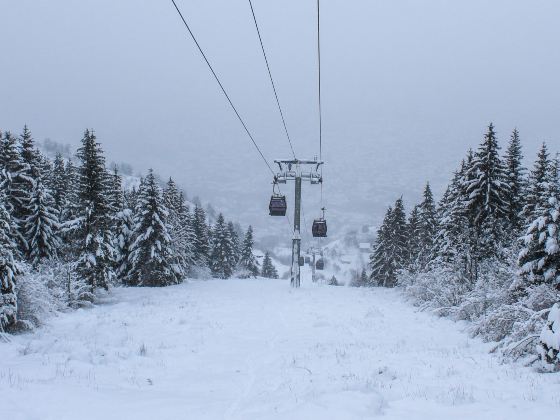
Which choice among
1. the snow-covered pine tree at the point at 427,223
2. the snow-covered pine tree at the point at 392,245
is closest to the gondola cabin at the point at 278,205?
the snow-covered pine tree at the point at 427,223

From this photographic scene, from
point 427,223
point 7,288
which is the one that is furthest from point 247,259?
point 7,288

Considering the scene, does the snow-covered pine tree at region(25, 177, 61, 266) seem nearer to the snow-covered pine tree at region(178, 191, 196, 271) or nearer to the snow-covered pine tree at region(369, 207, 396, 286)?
the snow-covered pine tree at region(178, 191, 196, 271)

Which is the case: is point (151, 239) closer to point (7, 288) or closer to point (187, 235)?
point (187, 235)

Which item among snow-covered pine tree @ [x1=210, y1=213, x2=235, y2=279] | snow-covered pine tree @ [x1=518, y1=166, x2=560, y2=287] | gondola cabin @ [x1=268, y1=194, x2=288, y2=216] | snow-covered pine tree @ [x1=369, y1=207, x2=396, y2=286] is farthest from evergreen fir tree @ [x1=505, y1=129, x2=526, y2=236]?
snow-covered pine tree @ [x1=210, y1=213, x2=235, y2=279]

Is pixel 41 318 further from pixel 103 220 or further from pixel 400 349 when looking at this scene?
pixel 103 220

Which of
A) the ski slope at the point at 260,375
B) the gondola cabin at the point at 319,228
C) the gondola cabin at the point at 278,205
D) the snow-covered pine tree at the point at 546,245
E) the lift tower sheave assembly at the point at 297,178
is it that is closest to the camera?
the ski slope at the point at 260,375

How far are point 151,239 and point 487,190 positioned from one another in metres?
27.0

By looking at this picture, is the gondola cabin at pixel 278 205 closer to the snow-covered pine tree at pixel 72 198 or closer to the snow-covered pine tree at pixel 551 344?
the snow-covered pine tree at pixel 72 198

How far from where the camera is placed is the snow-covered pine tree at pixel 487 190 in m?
23.6

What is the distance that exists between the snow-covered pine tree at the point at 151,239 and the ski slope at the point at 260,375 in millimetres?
23551

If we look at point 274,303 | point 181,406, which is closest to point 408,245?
point 274,303

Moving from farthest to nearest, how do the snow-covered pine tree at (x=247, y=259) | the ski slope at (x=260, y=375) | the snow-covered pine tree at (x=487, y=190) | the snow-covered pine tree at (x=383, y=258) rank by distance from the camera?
the snow-covered pine tree at (x=247, y=259) < the snow-covered pine tree at (x=383, y=258) < the snow-covered pine tree at (x=487, y=190) < the ski slope at (x=260, y=375)

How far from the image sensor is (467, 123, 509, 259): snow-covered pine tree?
2356 cm

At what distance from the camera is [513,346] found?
8.55 metres
